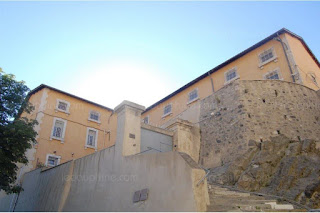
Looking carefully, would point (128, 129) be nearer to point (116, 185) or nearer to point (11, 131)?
point (116, 185)

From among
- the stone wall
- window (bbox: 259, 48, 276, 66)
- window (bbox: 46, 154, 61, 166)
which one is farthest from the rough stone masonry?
window (bbox: 46, 154, 61, 166)

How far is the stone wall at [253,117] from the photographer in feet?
36.9

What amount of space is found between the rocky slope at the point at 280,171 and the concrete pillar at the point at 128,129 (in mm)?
3392

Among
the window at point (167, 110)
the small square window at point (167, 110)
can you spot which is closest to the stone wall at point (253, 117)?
the window at point (167, 110)

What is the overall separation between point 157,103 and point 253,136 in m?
11.7

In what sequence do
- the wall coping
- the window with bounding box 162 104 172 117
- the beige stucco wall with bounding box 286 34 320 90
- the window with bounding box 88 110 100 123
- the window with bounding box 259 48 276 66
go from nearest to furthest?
the wall coping → the beige stucco wall with bounding box 286 34 320 90 → the window with bounding box 259 48 276 66 → the window with bounding box 88 110 100 123 → the window with bounding box 162 104 172 117

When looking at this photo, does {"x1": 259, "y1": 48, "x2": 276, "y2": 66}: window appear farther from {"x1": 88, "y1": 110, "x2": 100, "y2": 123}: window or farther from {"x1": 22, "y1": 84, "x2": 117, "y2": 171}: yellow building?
{"x1": 88, "y1": 110, "x2": 100, "y2": 123}: window

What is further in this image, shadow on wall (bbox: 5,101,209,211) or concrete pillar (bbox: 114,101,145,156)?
concrete pillar (bbox: 114,101,145,156)

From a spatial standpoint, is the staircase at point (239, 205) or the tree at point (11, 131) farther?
the tree at point (11, 131)

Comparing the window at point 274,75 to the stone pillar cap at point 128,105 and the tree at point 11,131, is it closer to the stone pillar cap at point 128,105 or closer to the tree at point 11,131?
the stone pillar cap at point 128,105

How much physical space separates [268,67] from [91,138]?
1304 centimetres

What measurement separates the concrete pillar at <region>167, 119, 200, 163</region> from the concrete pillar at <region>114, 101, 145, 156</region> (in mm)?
3788

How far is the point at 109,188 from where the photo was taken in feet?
24.3

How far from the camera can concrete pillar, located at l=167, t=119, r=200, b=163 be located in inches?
474
